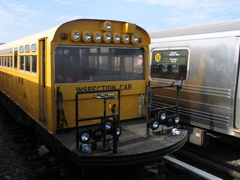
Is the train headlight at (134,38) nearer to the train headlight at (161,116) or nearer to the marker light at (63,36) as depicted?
the marker light at (63,36)

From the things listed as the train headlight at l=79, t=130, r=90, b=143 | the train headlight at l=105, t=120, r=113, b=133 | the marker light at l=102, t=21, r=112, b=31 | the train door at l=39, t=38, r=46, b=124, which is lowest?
the train headlight at l=79, t=130, r=90, b=143

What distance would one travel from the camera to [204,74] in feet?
20.6

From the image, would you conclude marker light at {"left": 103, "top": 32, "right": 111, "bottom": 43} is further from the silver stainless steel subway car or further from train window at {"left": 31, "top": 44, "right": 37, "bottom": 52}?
the silver stainless steel subway car

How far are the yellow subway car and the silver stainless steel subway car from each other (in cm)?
161

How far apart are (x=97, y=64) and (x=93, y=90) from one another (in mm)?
497

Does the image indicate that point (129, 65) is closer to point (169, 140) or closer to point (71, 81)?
point (71, 81)

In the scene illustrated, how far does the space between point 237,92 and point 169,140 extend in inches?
87.9

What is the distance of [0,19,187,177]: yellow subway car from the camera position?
3822 millimetres

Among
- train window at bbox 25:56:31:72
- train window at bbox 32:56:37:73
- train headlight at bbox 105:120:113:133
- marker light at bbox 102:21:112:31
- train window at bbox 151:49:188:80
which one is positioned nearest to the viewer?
Result: train headlight at bbox 105:120:113:133

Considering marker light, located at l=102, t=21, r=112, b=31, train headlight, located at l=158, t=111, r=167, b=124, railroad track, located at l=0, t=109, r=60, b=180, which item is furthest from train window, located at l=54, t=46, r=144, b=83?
railroad track, located at l=0, t=109, r=60, b=180

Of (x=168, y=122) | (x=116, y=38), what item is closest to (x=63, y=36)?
(x=116, y=38)

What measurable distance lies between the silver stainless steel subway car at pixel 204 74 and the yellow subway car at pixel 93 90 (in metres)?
1.61

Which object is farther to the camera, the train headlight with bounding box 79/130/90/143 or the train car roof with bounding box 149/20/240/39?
the train car roof with bounding box 149/20/240/39

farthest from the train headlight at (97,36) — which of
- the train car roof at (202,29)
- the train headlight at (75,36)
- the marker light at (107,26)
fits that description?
the train car roof at (202,29)
